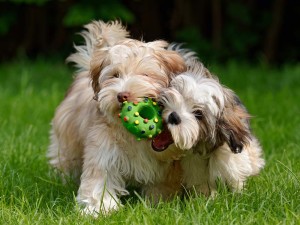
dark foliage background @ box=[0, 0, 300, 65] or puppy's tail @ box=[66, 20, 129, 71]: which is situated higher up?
puppy's tail @ box=[66, 20, 129, 71]

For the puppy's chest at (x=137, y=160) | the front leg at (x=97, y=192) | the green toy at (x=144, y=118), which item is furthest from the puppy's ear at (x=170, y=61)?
the front leg at (x=97, y=192)

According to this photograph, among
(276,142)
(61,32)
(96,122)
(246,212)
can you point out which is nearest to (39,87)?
(61,32)

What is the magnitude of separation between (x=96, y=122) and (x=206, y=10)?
22.1 ft

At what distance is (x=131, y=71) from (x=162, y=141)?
0.40m

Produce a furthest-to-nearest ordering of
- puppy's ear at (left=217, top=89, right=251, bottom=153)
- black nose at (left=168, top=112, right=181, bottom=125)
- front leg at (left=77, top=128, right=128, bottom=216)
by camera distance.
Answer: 1. front leg at (left=77, top=128, right=128, bottom=216)
2. puppy's ear at (left=217, top=89, right=251, bottom=153)
3. black nose at (left=168, top=112, right=181, bottom=125)

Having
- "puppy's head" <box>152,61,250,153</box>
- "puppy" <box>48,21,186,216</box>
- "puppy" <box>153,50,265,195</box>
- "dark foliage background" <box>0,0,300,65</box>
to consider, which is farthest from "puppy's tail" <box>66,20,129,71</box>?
"dark foliage background" <box>0,0,300,65</box>

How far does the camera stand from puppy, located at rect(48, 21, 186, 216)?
13.1ft

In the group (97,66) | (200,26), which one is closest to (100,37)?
(97,66)

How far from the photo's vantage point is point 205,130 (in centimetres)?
403

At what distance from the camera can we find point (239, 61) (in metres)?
10.5

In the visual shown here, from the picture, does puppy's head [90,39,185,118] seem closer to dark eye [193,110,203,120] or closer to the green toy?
the green toy

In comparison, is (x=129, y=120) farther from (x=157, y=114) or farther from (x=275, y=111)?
(x=275, y=111)

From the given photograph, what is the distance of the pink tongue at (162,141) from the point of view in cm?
402

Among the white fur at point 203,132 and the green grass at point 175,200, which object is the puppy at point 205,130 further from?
the green grass at point 175,200
